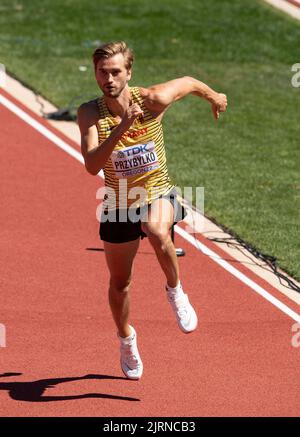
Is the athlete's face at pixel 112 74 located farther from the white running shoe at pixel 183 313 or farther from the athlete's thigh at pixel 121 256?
the white running shoe at pixel 183 313

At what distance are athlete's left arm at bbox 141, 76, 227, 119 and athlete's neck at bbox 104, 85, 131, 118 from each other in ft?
0.61

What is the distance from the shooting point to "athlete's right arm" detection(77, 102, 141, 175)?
8.36 meters

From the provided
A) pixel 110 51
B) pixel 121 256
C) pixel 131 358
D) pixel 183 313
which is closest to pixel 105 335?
pixel 131 358

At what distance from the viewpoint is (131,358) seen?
988 centimetres

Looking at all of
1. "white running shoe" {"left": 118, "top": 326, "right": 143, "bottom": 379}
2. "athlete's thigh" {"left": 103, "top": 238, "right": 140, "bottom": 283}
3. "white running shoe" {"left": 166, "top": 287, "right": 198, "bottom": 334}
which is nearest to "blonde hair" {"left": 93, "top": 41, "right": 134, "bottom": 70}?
"athlete's thigh" {"left": 103, "top": 238, "right": 140, "bottom": 283}

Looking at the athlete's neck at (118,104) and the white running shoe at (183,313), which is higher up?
the athlete's neck at (118,104)

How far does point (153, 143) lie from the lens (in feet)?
30.1

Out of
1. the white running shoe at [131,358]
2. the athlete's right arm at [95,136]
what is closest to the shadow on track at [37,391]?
the white running shoe at [131,358]

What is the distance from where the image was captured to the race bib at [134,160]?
9.03m

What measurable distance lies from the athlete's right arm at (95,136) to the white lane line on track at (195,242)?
12.3 feet

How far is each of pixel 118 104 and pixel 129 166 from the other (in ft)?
1.61

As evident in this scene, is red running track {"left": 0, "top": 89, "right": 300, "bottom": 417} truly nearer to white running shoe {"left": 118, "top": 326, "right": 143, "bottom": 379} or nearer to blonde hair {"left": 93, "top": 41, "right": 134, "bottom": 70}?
white running shoe {"left": 118, "top": 326, "right": 143, "bottom": 379}

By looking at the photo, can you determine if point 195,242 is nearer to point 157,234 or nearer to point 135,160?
point 157,234
